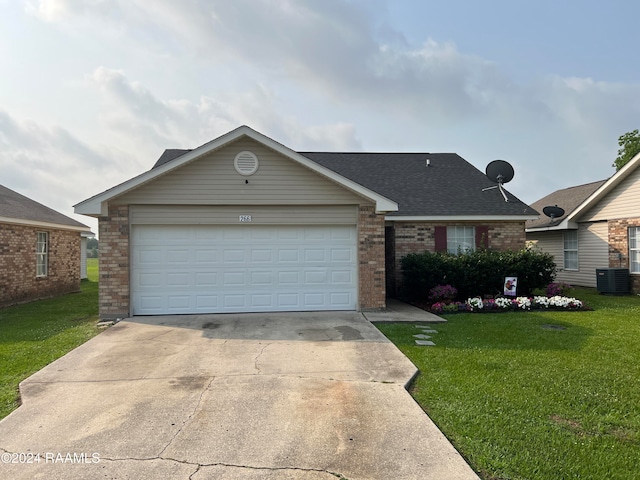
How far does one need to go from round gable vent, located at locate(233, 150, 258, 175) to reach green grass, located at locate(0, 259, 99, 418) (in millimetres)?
4881

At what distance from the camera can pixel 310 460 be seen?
349 centimetres

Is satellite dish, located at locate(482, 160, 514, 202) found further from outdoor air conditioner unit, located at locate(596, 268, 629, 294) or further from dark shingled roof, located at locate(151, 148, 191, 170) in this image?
dark shingled roof, located at locate(151, 148, 191, 170)

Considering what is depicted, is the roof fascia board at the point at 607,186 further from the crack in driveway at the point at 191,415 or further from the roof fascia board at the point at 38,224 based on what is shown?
the roof fascia board at the point at 38,224

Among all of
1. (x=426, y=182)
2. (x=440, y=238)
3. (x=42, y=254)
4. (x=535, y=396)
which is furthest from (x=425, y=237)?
(x=42, y=254)

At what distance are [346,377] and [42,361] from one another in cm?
491

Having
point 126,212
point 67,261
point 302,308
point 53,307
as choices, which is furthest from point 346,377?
point 67,261

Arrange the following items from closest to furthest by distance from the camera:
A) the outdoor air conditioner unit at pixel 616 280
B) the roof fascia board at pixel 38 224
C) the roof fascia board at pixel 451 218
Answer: the roof fascia board at pixel 38 224, the roof fascia board at pixel 451 218, the outdoor air conditioner unit at pixel 616 280

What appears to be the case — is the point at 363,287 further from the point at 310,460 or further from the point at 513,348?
the point at 310,460

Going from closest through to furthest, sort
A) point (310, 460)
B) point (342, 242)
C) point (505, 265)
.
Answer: point (310, 460)
point (342, 242)
point (505, 265)

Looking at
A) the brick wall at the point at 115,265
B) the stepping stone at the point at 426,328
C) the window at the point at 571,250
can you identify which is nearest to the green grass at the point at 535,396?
the stepping stone at the point at 426,328

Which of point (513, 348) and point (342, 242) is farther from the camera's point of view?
point (342, 242)

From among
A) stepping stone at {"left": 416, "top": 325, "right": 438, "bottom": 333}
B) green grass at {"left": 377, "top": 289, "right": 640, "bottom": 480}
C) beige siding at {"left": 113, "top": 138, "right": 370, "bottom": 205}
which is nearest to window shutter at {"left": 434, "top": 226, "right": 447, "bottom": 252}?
beige siding at {"left": 113, "top": 138, "right": 370, "bottom": 205}

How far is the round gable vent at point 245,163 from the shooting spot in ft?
32.7

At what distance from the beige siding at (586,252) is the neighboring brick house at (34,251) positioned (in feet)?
68.5
